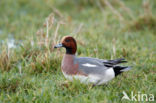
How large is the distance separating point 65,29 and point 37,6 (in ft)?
8.26

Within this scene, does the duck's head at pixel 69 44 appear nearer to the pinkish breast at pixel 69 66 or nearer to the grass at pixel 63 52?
the pinkish breast at pixel 69 66

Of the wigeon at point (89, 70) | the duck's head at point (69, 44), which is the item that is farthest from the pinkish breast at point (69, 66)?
the duck's head at point (69, 44)

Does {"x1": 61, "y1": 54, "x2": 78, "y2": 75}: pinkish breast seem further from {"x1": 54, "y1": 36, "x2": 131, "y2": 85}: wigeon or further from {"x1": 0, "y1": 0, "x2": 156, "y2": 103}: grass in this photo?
{"x1": 0, "y1": 0, "x2": 156, "y2": 103}: grass

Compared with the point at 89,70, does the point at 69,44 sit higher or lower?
higher

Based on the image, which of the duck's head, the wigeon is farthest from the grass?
the duck's head

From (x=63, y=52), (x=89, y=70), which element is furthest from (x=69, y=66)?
(x=63, y=52)

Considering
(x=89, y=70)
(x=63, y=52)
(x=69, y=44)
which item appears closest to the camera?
(x=89, y=70)

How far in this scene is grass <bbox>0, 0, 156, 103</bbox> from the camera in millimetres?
3340

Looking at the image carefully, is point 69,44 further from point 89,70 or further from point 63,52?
point 63,52

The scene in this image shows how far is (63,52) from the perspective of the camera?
4648 mm

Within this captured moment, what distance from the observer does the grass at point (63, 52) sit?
3.34 metres

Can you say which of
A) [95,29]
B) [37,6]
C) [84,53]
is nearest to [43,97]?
[84,53]

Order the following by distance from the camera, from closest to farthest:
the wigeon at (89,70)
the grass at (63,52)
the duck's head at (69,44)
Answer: the grass at (63,52) < the wigeon at (89,70) < the duck's head at (69,44)

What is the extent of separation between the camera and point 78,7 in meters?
8.43
